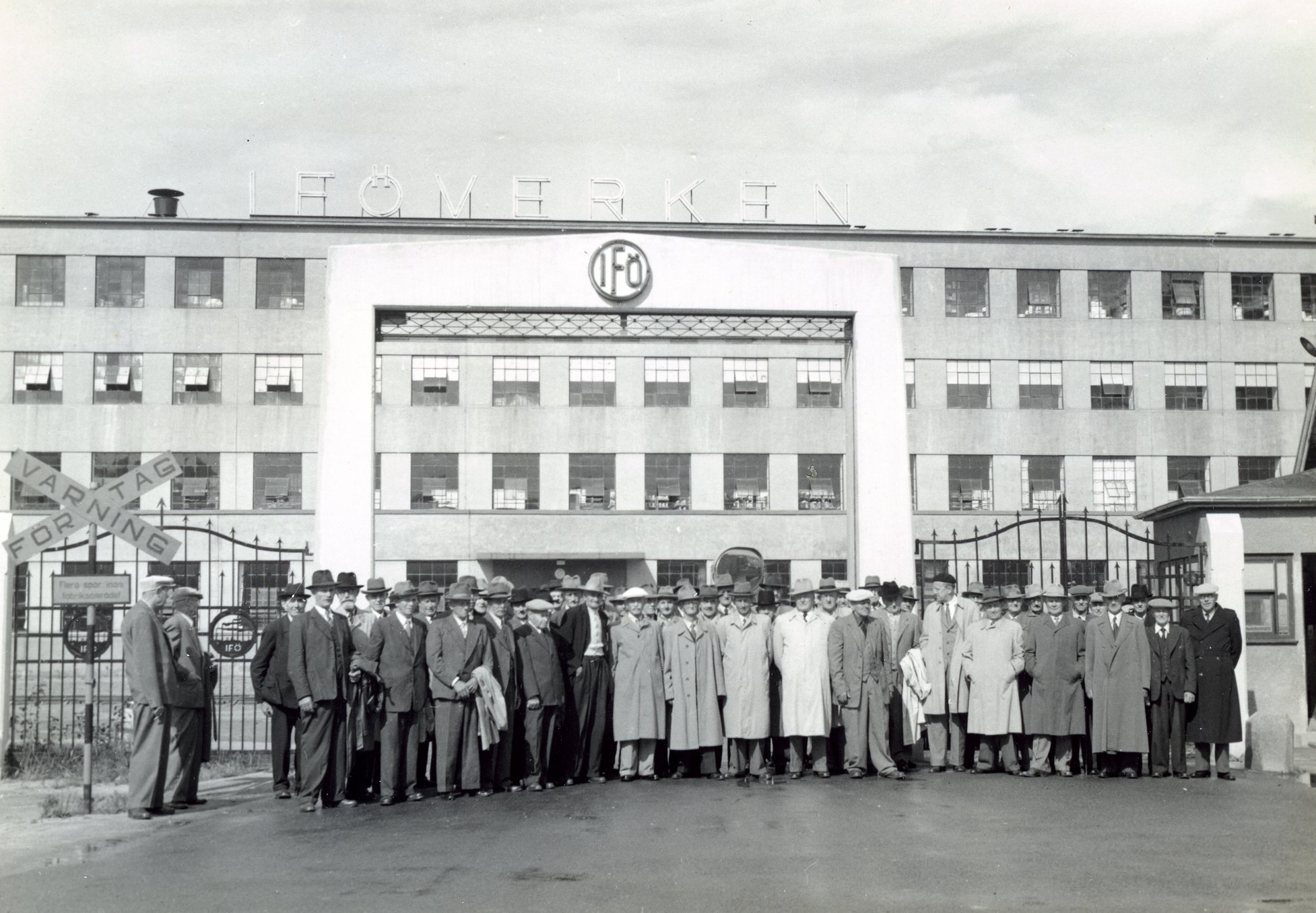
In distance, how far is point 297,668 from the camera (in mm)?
11938

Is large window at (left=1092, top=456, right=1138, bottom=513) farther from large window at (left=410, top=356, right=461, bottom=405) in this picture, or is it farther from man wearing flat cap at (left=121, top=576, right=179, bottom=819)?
man wearing flat cap at (left=121, top=576, right=179, bottom=819)

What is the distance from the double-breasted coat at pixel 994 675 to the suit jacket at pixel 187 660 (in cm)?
782

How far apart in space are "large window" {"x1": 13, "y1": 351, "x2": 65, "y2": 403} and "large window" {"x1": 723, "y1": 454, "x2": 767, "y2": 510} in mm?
22798

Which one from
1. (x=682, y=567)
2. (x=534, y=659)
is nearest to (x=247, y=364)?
(x=682, y=567)

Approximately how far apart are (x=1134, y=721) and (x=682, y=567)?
104 feet

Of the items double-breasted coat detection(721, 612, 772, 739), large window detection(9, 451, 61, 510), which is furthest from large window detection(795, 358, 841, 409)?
double-breasted coat detection(721, 612, 772, 739)

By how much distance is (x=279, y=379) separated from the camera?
46.2 meters

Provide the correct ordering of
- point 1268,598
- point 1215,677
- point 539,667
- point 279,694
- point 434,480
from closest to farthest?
point 279,694 → point 539,667 → point 1215,677 → point 1268,598 → point 434,480

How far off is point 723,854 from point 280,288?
132 feet

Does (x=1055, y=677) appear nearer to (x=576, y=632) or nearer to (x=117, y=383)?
(x=576, y=632)

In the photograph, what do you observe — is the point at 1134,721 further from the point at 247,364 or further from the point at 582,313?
the point at 247,364

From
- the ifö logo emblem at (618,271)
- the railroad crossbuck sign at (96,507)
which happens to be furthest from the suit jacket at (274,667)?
the ifö logo emblem at (618,271)

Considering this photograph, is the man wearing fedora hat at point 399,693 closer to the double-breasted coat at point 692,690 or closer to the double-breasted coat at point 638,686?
the double-breasted coat at point 638,686

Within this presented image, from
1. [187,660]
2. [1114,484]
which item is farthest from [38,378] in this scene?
[187,660]
